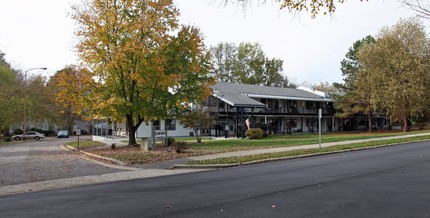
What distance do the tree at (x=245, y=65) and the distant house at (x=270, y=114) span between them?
16.0 m

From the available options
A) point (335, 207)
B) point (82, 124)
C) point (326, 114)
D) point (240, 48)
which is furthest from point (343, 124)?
point (82, 124)

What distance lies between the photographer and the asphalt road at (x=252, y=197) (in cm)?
568

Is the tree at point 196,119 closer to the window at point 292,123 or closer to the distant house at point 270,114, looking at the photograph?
the distant house at point 270,114

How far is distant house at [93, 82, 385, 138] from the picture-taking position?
122 feet

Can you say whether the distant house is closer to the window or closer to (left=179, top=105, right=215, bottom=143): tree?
the window

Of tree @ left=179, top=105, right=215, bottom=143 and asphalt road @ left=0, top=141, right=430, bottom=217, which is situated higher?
tree @ left=179, top=105, right=215, bottom=143

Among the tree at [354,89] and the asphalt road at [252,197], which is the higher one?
the tree at [354,89]

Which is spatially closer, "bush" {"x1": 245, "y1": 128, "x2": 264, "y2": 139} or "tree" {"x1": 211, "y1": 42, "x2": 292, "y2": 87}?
"bush" {"x1": 245, "y1": 128, "x2": 264, "y2": 139}

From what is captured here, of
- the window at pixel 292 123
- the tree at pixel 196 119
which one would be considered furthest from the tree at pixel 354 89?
the tree at pixel 196 119

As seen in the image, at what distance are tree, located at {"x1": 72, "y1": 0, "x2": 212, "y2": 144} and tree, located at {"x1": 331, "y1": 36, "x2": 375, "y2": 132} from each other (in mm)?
26081

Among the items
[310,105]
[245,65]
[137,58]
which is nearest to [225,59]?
[245,65]

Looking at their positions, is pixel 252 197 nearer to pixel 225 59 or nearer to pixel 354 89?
pixel 354 89

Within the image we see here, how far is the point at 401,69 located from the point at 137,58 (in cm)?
3006

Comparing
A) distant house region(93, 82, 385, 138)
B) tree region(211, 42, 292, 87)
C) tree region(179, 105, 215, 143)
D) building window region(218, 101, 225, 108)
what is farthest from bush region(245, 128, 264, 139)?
tree region(211, 42, 292, 87)
